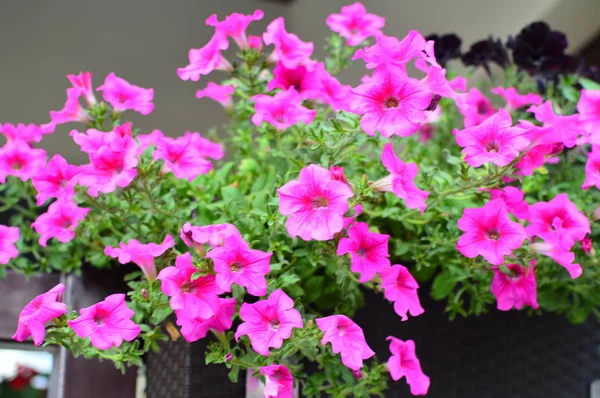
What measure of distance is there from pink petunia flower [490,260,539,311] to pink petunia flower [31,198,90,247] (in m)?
0.47

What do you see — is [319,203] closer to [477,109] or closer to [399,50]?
[399,50]

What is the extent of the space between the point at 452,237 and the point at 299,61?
0.27 meters

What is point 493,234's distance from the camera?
0.75 m

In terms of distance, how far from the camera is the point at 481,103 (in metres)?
1.13

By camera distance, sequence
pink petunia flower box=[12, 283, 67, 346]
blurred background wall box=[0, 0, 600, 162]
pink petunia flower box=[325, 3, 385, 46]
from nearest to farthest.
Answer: pink petunia flower box=[12, 283, 67, 346] → pink petunia flower box=[325, 3, 385, 46] → blurred background wall box=[0, 0, 600, 162]

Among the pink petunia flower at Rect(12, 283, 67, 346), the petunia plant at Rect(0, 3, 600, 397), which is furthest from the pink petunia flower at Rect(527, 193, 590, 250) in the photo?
the pink petunia flower at Rect(12, 283, 67, 346)

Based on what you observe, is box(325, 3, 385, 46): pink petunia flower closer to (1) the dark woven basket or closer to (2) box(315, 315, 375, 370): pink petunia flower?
(1) the dark woven basket

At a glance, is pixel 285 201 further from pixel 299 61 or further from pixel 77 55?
pixel 77 55

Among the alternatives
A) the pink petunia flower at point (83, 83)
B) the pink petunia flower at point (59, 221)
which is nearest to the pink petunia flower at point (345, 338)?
the pink petunia flower at point (59, 221)

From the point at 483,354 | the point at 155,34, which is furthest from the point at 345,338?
the point at 155,34

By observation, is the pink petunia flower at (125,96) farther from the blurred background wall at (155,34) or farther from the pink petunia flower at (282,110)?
the blurred background wall at (155,34)

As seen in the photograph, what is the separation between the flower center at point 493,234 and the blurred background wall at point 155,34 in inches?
35.3

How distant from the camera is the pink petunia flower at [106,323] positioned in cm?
67

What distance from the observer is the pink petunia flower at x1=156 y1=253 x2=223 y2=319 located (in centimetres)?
67
